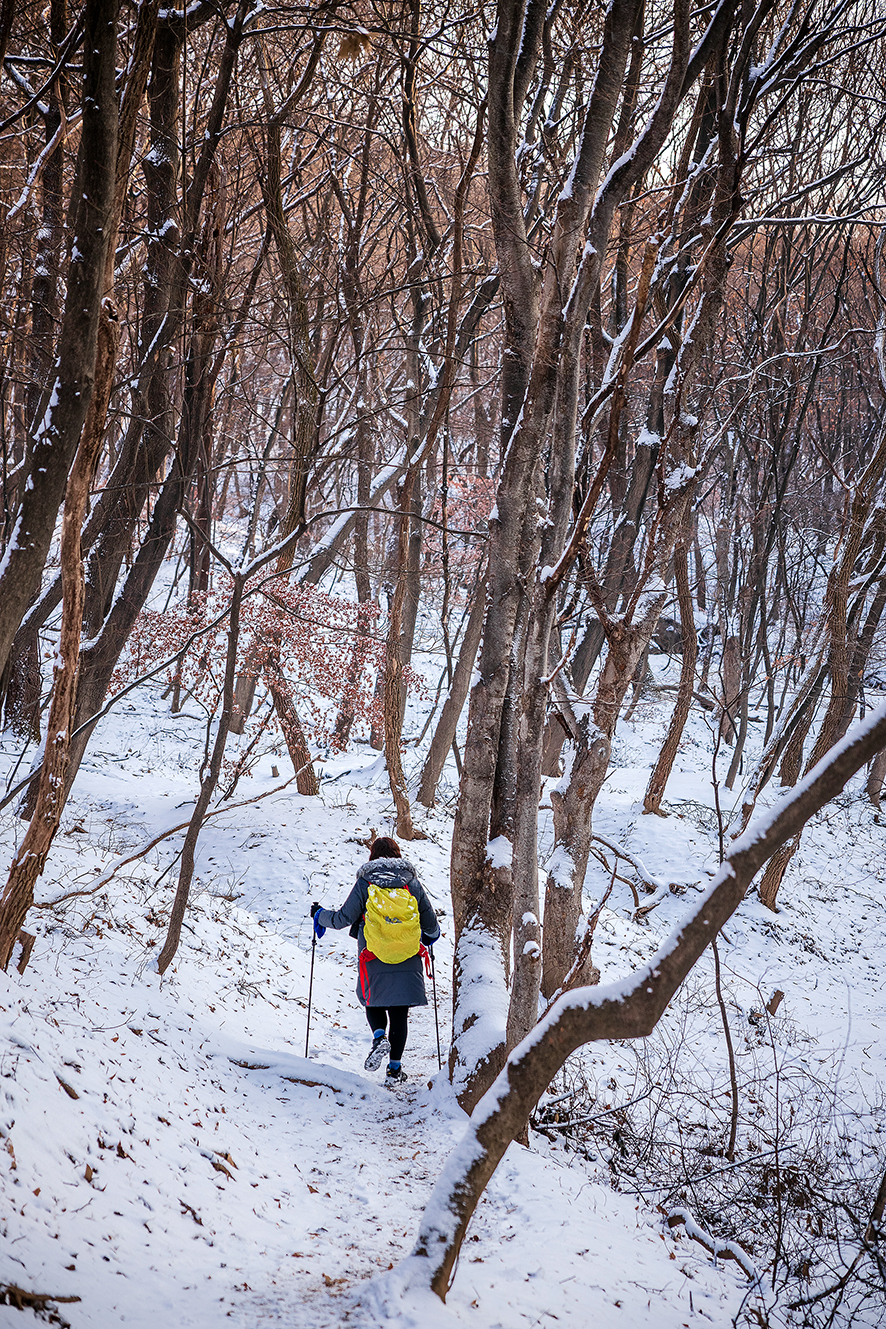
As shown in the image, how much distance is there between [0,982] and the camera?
3238 millimetres

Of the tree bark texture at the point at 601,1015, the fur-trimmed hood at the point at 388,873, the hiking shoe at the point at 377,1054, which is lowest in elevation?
the hiking shoe at the point at 377,1054

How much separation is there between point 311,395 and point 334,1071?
14.3ft

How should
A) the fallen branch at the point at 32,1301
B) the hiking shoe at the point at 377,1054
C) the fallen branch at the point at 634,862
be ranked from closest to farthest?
the fallen branch at the point at 32,1301, the hiking shoe at the point at 377,1054, the fallen branch at the point at 634,862

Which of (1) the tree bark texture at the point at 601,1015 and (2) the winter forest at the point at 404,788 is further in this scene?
(2) the winter forest at the point at 404,788

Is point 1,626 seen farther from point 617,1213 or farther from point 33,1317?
point 617,1213

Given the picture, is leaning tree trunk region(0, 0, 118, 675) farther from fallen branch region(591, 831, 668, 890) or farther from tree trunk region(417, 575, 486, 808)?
tree trunk region(417, 575, 486, 808)

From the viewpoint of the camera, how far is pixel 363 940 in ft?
17.4

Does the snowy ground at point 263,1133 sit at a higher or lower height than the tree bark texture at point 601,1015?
lower

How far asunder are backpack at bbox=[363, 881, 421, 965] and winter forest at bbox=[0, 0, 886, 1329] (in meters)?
0.37

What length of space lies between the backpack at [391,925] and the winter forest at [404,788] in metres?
0.37

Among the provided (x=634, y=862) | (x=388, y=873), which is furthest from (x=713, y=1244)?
(x=634, y=862)

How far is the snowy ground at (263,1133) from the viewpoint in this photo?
2.40m

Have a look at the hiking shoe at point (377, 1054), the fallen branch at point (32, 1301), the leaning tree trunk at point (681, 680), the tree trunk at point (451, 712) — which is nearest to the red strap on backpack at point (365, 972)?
the hiking shoe at point (377, 1054)

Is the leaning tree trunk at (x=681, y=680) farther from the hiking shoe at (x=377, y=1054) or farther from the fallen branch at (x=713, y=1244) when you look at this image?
the fallen branch at (x=713, y=1244)
